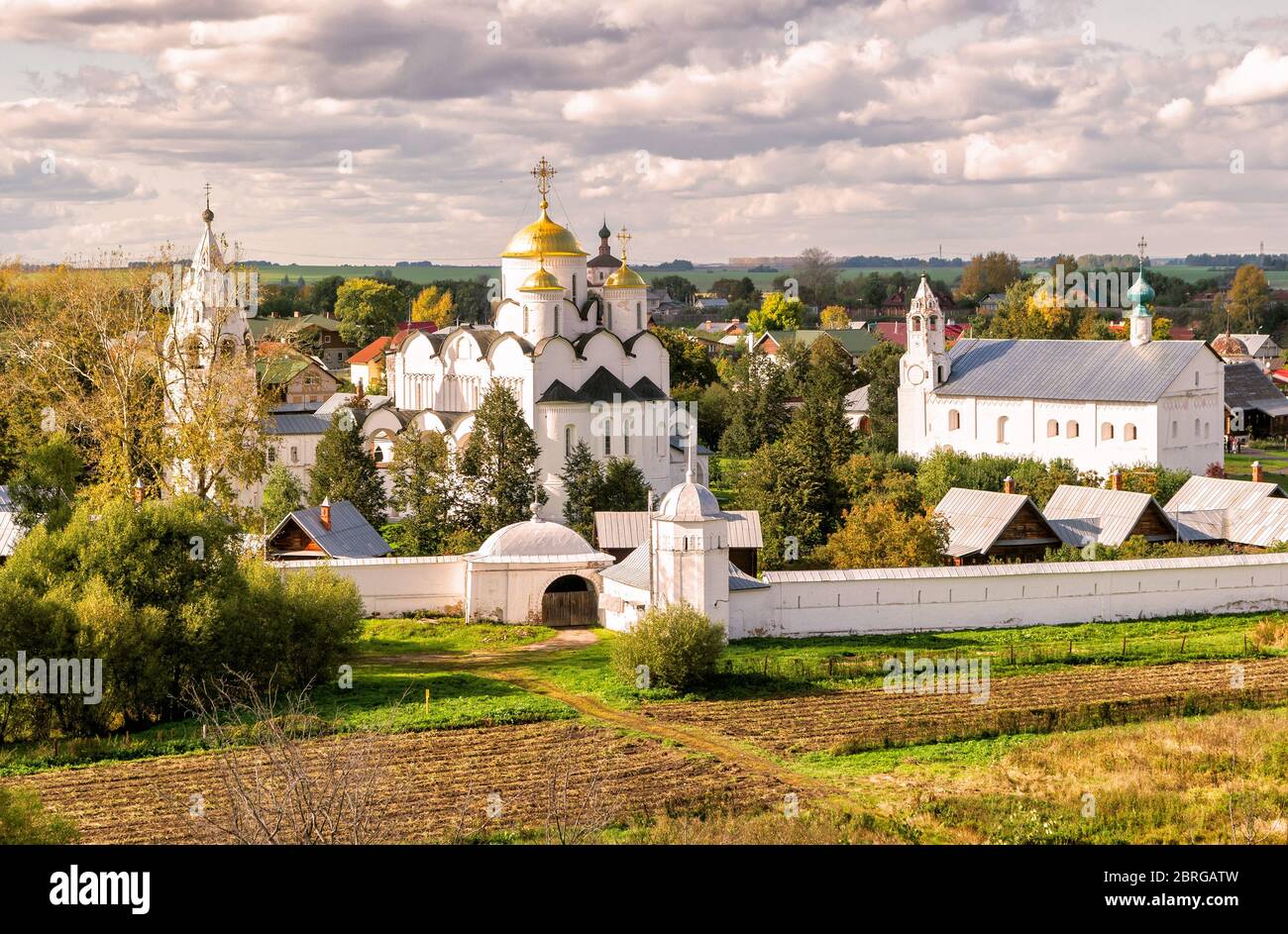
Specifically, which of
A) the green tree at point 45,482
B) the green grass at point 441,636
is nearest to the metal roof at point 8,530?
the green tree at point 45,482

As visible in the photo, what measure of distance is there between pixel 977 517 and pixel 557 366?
37.1 ft

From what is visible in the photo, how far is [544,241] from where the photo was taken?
124 ft

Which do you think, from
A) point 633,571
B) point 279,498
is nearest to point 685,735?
point 633,571

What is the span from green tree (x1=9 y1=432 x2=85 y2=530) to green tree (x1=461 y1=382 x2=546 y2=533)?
7127mm

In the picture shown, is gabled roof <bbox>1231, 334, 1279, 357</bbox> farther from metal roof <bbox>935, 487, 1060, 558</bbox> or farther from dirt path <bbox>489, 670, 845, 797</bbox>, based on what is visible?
dirt path <bbox>489, 670, 845, 797</bbox>

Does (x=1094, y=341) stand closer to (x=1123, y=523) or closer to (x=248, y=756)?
(x=1123, y=523)

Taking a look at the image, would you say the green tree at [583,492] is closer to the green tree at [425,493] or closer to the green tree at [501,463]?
the green tree at [501,463]

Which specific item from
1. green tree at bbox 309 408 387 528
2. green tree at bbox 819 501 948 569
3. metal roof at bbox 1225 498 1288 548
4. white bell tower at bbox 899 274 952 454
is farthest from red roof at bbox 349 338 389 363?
metal roof at bbox 1225 498 1288 548

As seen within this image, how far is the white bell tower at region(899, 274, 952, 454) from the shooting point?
4381 cm

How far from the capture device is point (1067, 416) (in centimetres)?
4066

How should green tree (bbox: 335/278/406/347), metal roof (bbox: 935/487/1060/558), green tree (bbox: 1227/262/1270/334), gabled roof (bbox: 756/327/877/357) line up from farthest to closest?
1. green tree (bbox: 1227/262/1270/334)
2. green tree (bbox: 335/278/406/347)
3. gabled roof (bbox: 756/327/877/357)
4. metal roof (bbox: 935/487/1060/558)

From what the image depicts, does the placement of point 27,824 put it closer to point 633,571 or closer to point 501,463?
point 633,571

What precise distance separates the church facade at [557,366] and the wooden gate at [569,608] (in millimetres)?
7486

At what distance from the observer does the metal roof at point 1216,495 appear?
29.9m
